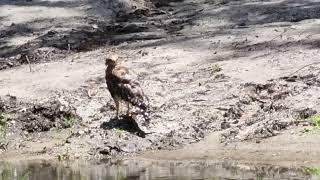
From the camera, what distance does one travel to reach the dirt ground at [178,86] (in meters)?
8.34

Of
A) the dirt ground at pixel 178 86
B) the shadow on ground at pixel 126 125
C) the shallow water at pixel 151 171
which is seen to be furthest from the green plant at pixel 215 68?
the shallow water at pixel 151 171

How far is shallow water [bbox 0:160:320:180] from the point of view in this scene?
22.2 ft

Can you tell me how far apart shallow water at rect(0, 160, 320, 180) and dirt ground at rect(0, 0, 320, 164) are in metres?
0.35

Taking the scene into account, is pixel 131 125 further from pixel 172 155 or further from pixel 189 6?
pixel 189 6

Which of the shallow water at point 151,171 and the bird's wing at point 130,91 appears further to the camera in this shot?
the bird's wing at point 130,91

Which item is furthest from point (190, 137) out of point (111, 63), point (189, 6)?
point (189, 6)

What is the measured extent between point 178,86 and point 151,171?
3011 mm

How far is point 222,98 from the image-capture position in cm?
943

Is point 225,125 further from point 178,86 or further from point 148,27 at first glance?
point 148,27

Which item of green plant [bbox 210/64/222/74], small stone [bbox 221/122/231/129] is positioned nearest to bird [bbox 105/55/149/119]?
small stone [bbox 221/122/231/129]

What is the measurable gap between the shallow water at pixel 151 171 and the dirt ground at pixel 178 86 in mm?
352

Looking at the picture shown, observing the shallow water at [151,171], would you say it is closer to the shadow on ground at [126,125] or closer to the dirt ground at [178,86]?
the dirt ground at [178,86]

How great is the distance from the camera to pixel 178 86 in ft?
33.3

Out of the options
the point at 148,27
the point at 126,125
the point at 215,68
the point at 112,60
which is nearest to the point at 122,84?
the point at 112,60
